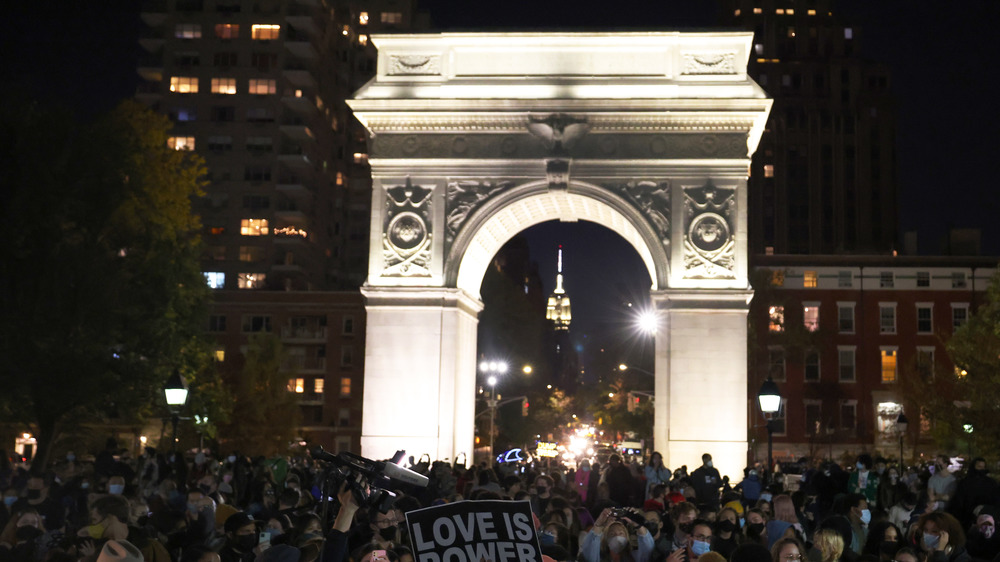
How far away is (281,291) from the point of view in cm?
6381

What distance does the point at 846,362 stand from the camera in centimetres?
6150

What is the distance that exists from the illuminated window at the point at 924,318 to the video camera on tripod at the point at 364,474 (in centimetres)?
5740

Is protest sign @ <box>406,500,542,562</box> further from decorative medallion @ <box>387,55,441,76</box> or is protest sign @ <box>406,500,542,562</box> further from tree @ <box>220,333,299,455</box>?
tree @ <box>220,333,299,455</box>

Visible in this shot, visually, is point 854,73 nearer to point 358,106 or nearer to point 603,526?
point 358,106

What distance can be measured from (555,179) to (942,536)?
21.7 meters

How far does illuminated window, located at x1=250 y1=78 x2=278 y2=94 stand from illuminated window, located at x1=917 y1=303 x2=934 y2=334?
4023cm

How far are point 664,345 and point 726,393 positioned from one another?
2.03 metres

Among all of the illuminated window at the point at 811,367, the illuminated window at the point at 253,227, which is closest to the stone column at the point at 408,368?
the illuminated window at the point at 811,367

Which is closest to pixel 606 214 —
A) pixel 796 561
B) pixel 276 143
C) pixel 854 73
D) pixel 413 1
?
pixel 796 561

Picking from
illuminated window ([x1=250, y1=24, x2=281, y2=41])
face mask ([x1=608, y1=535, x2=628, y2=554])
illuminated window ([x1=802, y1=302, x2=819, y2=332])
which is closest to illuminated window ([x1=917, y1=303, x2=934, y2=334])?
illuminated window ([x1=802, y1=302, x2=819, y2=332])

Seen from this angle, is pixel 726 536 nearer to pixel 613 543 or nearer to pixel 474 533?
pixel 613 543

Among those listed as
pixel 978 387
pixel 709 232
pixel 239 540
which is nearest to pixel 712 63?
pixel 709 232

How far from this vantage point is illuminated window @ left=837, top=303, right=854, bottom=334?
201 feet

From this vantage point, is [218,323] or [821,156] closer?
[218,323]
